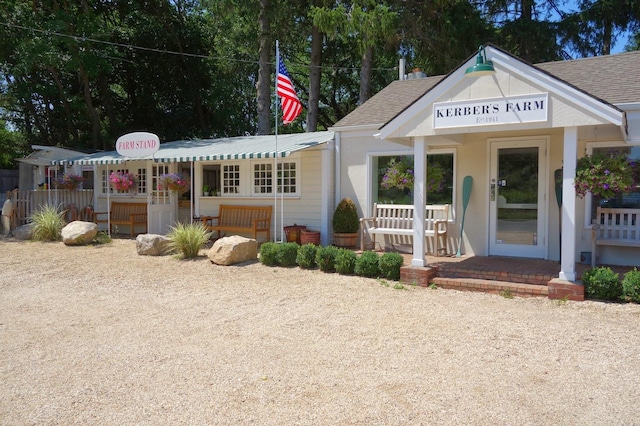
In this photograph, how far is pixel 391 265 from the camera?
320 inches

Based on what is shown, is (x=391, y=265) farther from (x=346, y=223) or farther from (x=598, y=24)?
(x=598, y=24)

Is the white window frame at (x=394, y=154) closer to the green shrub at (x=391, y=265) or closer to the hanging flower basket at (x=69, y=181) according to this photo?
the green shrub at (x=391, y=265)

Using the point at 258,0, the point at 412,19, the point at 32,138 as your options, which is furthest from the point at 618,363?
the point at 32,138

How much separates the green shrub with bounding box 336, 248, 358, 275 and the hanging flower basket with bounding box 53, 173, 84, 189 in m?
10.7

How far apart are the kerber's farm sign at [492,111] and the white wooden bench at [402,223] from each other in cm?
271

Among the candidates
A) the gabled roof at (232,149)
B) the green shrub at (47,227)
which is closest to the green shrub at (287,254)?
the gabled roof at (232,149)

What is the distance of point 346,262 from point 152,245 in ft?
15.1

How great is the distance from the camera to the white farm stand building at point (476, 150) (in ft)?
22.6

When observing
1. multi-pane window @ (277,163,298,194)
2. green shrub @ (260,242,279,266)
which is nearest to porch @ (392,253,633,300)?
green shrub @ (260,242,279,266)

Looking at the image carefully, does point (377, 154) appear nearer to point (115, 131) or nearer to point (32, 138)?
point (115, 131)

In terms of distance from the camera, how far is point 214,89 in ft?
79.0

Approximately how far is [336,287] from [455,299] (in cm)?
182

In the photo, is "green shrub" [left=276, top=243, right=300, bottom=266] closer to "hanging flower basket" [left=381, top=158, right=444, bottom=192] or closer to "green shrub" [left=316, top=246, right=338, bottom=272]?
"green shrub" [left=316, top=246, right=338, bottom=272]

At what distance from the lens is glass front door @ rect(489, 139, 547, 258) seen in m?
9.12
